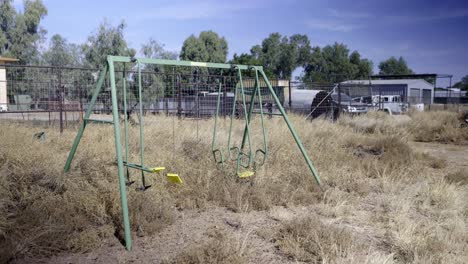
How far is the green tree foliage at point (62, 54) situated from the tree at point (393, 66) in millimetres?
60195

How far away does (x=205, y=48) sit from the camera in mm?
46594

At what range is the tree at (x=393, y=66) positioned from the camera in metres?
77.1

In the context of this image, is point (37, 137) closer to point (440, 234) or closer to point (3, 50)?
point (440, 234)

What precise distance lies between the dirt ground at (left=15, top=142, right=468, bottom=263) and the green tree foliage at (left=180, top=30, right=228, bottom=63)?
1596 inches

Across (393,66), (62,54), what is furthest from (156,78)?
(393,66)

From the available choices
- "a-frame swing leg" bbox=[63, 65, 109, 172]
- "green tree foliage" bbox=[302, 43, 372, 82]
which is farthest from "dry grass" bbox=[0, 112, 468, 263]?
"green tree foliage" bbox=[302, 43, 372, 82]

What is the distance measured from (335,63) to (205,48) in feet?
79.6

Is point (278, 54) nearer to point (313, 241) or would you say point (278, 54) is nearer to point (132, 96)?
point (132, 96)

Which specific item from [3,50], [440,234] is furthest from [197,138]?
[3,50]

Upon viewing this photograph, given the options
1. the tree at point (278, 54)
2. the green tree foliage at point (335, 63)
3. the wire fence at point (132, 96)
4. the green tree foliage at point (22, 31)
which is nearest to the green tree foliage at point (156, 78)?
the wire fence at point (132, 96)

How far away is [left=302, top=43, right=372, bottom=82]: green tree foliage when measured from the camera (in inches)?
2413

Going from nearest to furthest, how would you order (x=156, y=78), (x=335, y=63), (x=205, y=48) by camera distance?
(x=156, y=78), (x=205, y=48), (x=335, y=63)

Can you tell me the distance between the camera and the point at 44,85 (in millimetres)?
13742

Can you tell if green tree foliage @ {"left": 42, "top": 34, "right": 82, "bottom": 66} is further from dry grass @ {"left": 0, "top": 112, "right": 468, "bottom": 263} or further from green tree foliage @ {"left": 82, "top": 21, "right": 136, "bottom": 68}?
dry grass @ {"left": 0, "top": 112, "right": 468, "bottom": 263}
